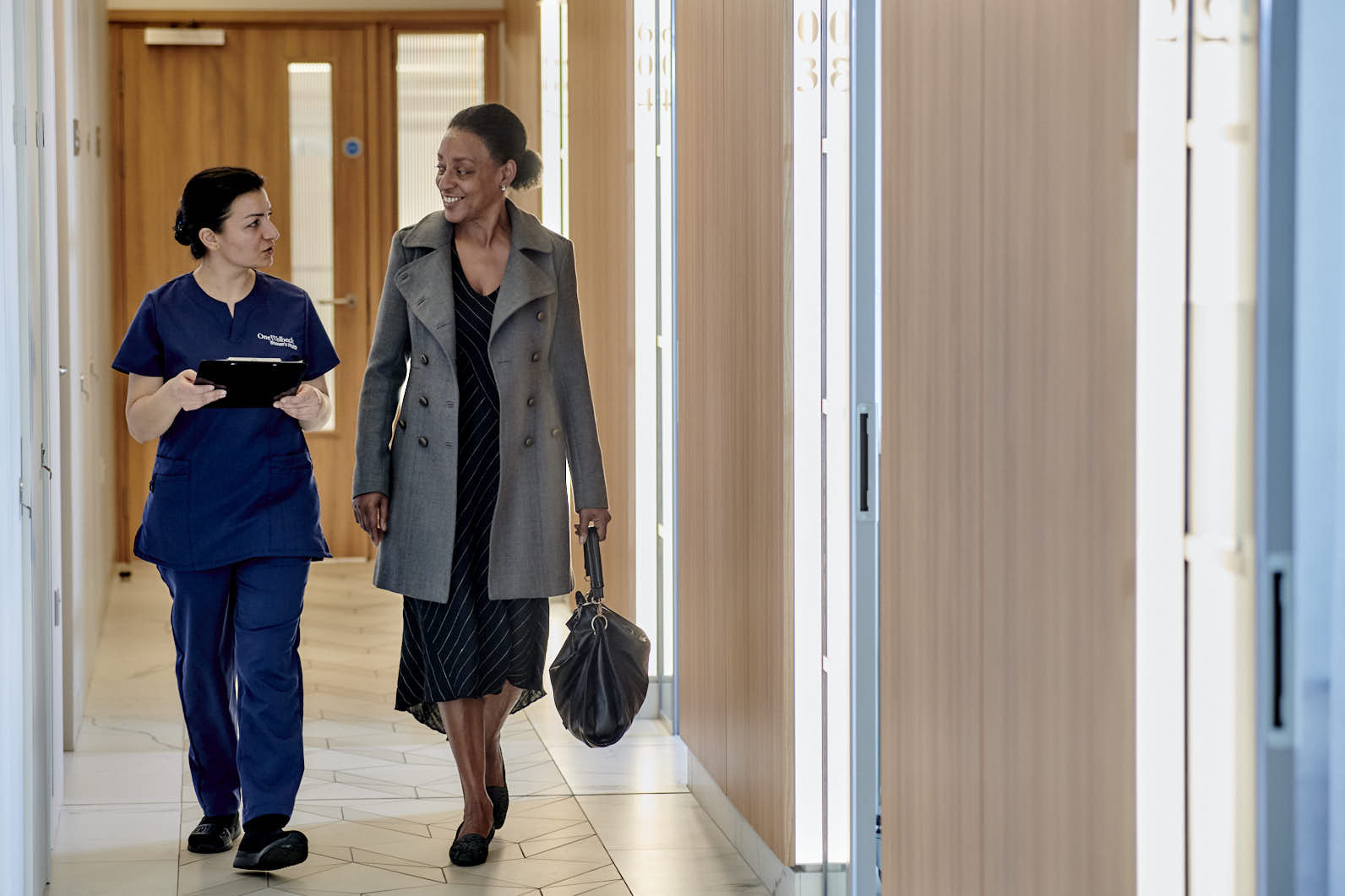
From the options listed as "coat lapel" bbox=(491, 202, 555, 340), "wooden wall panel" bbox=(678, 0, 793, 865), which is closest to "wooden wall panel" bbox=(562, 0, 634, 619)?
"wooden wall panel" bbox=(678, 0, 793, 865)

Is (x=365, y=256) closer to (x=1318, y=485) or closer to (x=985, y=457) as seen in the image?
(x=985, y=457)

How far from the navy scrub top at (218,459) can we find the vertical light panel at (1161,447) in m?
2.19

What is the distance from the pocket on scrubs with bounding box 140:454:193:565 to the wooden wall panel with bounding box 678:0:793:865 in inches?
44.7

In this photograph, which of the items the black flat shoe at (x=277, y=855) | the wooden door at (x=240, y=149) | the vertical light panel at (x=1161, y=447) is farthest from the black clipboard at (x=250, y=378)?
the wooden door at (x=240, y=149)

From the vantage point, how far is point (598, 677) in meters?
3.18

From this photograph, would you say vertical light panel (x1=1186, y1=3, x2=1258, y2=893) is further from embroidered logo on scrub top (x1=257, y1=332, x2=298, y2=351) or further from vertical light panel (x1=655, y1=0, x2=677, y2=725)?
vertical light panel (x1=655, y1=0, x2=677, y2=725)

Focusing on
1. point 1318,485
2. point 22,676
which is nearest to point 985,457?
point 1318,485

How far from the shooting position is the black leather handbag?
3.17m

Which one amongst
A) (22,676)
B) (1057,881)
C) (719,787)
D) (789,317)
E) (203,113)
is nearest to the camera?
(1057,881)

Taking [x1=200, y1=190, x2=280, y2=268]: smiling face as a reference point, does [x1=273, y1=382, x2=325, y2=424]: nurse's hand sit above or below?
below

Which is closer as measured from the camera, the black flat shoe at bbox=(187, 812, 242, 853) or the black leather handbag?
the black leather handbag

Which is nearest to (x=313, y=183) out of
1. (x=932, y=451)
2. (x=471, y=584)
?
(x=471, y=584)

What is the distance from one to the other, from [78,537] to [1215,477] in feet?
13.4

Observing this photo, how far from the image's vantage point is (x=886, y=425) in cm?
230
